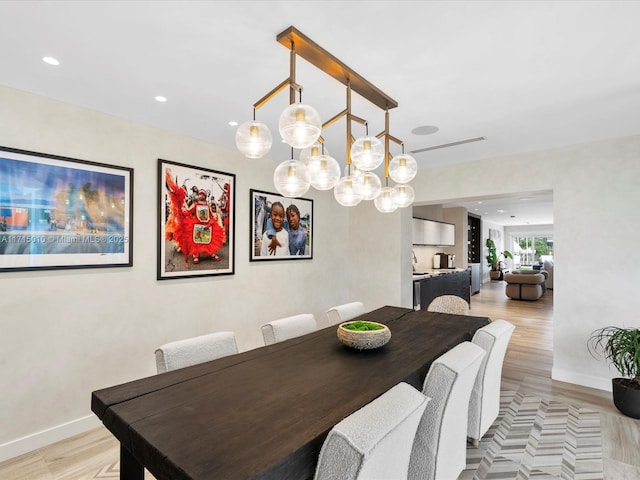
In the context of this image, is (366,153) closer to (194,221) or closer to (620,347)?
(194,221)

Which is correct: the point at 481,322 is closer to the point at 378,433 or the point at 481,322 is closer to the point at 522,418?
the point at 522,418

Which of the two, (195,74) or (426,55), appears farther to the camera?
(195,74)

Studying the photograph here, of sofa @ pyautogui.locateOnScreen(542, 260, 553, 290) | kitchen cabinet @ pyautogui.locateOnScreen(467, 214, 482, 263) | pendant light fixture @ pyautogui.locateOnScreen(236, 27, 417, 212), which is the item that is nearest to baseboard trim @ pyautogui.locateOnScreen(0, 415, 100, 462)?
pendant light fixture @ pyautogui.locateOnScreen(236, 27, 417, 212)

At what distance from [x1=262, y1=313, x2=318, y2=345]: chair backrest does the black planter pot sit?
8.69 ft

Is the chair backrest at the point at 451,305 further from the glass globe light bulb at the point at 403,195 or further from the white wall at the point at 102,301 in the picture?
the white wall at the point at 102,301

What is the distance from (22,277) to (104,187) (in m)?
0.84

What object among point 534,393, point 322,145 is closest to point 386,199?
point 322,145

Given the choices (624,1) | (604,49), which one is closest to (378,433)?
(624,1)

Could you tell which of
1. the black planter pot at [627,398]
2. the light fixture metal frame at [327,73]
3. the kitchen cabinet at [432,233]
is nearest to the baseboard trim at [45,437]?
the light fixture metal frame at [327,73]

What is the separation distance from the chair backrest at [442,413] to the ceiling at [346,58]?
162 cm

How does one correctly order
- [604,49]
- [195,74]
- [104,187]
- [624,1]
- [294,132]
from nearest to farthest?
[624,1], [294,132], [604,49], [195,74], [104,187]

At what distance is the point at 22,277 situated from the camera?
230 centimetres

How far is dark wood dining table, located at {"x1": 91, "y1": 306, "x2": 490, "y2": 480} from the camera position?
0.97m

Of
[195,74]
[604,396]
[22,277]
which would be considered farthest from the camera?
[604,396]
